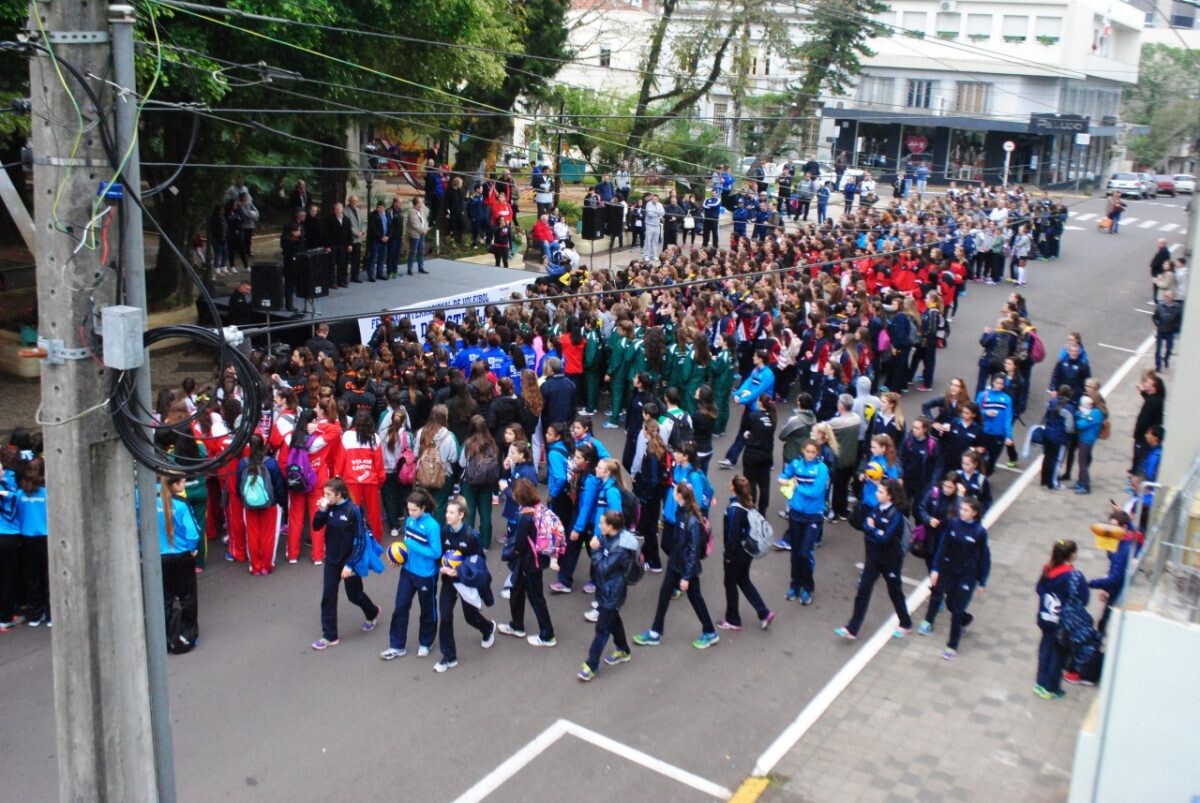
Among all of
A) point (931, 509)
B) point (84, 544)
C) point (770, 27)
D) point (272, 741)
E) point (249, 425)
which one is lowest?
point (272, 741)

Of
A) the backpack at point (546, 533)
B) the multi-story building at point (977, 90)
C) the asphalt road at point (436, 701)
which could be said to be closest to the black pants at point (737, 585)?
the asphalt road at point (436, 701)

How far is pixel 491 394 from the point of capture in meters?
13.1

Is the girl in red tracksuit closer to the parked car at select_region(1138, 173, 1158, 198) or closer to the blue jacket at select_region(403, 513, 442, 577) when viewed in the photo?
the blue jacket at select_region(403, 513, 442, 577)

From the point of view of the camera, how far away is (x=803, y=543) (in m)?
10.8

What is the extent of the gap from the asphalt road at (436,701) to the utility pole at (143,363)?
196 cm

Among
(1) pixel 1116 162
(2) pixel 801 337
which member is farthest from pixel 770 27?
(1) pixel 1116 162

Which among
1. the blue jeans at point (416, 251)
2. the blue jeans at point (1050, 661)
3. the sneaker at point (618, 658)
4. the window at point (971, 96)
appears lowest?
the sneaker at point (618, 658)

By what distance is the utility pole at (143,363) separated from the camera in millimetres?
5270

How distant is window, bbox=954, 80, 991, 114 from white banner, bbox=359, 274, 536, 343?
39.8 metres

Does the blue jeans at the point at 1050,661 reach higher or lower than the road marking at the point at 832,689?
higher

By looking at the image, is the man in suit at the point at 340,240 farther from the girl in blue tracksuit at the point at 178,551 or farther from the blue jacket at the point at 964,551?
the blue jacket at the point at 964,551

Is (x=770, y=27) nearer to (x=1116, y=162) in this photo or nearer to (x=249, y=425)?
(x=249, y=425)

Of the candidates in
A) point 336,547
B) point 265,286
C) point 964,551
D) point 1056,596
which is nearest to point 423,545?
point 336,547

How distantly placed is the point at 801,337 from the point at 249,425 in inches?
468
